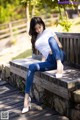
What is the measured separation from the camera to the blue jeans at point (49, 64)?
5.17 meters

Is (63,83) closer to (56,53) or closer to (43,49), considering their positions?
(56,53)

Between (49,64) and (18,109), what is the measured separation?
959 mm

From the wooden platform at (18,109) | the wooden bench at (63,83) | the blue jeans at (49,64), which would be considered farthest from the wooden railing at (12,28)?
the blue jeans at (49,64)

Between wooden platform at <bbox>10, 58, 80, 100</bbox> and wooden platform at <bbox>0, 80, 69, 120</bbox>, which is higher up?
wooden platform at <bbox>10, 58, 80, 100</bbox>

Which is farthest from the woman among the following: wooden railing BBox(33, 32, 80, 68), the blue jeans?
wooden railing BBox(33, 32, 80, 68)

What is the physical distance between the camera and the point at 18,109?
545 cm

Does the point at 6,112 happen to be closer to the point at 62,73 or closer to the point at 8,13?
the point at 62,73

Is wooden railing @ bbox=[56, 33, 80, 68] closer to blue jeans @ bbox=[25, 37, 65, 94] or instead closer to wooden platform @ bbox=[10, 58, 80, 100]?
wooden platform @ bbox=[10, 58, 80, 100]

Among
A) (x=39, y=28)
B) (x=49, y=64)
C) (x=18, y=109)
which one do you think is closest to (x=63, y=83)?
(x=49, y=64)

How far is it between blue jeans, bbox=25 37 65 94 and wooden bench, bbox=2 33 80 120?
11 cm

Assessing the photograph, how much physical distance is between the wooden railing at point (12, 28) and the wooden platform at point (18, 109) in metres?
13.0

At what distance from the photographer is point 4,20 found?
80.4ft

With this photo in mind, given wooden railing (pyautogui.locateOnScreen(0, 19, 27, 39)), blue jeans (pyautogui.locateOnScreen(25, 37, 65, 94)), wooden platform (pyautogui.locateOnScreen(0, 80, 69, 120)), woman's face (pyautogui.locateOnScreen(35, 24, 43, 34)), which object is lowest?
wooden railing (pyautogui.locateOnScreen(0, 19, 27, 39))

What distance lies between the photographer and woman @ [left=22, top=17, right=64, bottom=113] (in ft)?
17.0
